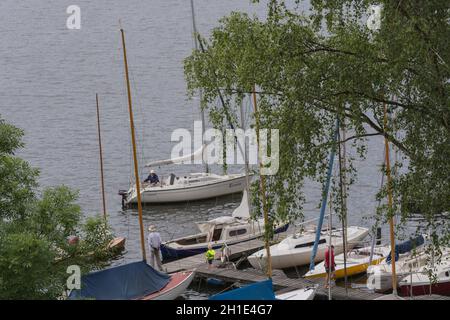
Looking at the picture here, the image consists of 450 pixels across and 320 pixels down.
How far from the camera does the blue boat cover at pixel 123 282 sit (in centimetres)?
3912

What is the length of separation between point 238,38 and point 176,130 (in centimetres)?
5312

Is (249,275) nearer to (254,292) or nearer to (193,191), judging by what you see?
(254,292)

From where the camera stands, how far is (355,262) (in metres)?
47.0

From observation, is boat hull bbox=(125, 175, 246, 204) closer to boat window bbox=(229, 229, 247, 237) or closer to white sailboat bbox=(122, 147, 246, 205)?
white sailboat bbox=(122, 147, 246, 205)

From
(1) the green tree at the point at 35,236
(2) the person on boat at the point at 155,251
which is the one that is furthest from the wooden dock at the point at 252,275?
(1) the green tree at the point at 35,236

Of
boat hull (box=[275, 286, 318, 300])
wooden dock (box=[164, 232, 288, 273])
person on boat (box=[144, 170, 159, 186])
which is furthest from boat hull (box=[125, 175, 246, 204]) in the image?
boat hull (box=[275, 286, 318, 300])

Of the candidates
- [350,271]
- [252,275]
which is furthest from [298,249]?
[252,275]

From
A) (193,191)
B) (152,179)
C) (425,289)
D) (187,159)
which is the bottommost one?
(425,289)

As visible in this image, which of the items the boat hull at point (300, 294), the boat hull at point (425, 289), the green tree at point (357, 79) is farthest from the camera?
the boat hull at point (425, 289)

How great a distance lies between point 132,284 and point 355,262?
36.2 feet

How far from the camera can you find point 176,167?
73.3m

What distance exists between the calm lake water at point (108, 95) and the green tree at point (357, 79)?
18.3m

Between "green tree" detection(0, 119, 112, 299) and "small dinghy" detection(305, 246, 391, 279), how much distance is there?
61.8 feet

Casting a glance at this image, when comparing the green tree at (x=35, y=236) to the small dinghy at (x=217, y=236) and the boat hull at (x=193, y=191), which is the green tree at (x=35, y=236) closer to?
the small dinghy at (x=217, y=236)
